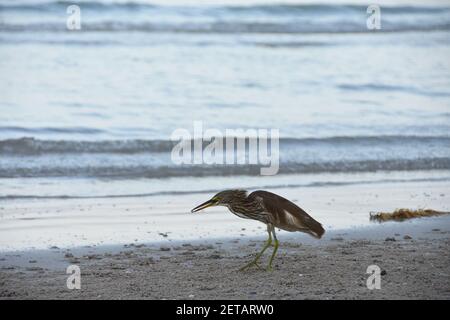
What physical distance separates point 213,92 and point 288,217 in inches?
312

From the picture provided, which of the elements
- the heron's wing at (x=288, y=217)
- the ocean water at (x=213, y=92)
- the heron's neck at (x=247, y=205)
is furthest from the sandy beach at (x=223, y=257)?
the ocean water at (x=213, y=92)

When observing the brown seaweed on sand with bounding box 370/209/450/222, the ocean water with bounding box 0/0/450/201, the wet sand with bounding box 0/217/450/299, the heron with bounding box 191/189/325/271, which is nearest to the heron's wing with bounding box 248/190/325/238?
the heron with bounding box 191/189/325/271

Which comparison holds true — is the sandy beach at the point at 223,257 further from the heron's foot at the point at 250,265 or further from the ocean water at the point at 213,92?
the ocean water at the point at 213,92

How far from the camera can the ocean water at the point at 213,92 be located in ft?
33.9

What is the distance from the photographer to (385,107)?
45.5 ft

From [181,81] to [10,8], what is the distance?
653 cm

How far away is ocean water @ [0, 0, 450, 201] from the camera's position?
10.3 metres

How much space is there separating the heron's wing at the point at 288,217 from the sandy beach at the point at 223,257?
31cm

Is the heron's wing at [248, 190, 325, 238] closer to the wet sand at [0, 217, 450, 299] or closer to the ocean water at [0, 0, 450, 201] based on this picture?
the wet sand at [0, 217, 450, 299]

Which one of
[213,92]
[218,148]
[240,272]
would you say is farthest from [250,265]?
[213,92]

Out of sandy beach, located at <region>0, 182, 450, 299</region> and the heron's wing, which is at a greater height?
the heron's wing

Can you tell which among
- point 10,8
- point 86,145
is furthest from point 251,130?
point 10,8

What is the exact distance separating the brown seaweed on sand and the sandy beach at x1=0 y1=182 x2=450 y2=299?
148 millimetres

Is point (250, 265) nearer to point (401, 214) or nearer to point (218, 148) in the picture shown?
point (401, 214)
